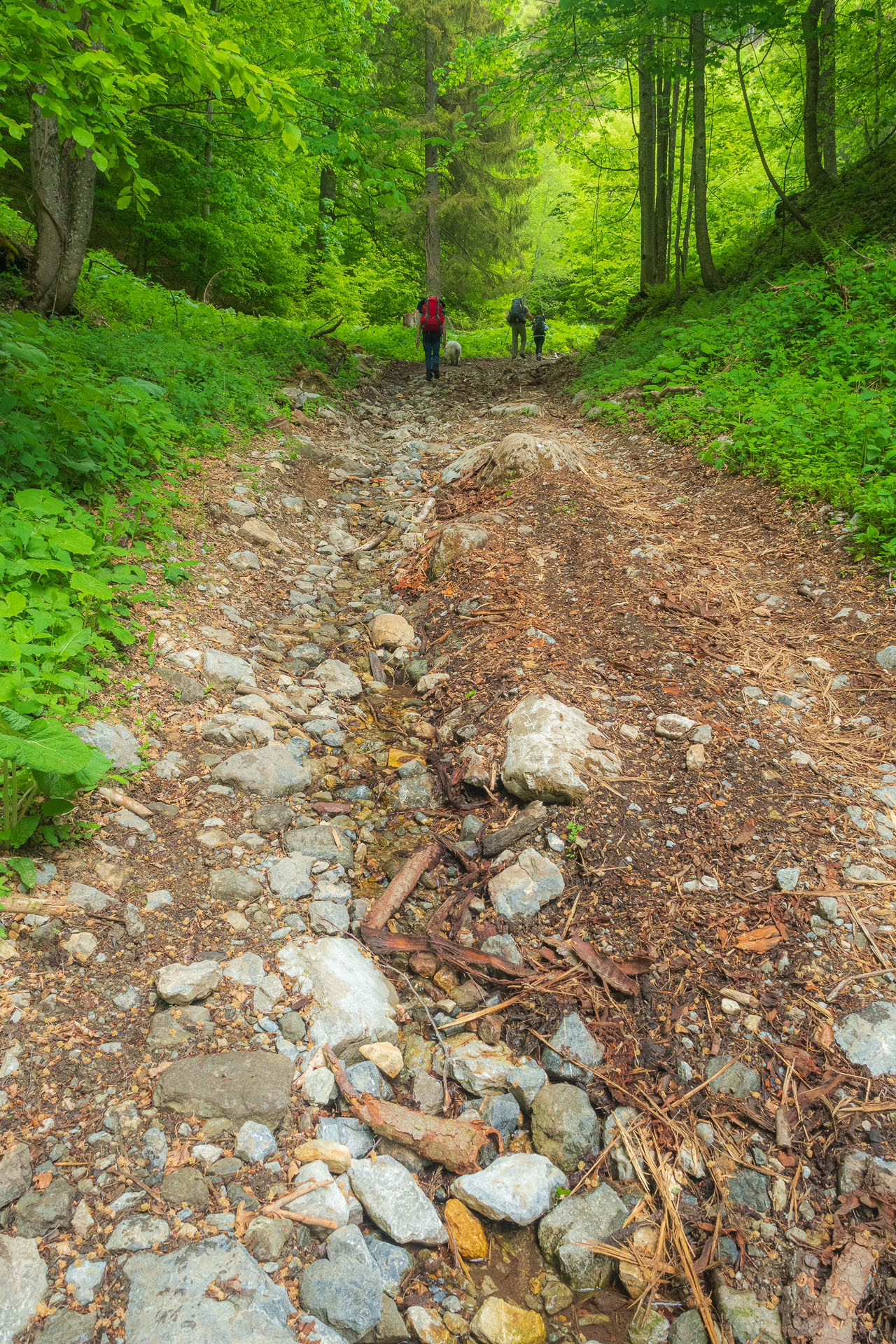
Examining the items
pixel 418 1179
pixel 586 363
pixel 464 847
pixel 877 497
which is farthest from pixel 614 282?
pixel 418 1179

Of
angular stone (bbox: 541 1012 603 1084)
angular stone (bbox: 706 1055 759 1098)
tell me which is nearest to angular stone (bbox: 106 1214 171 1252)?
angular stone (bbox: 541 1012 603 1084)

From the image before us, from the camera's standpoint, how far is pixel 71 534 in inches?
132

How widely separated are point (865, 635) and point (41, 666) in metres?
4.05

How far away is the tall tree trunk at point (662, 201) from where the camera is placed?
36.8 feet

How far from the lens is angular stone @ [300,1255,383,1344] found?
1590 millimetres

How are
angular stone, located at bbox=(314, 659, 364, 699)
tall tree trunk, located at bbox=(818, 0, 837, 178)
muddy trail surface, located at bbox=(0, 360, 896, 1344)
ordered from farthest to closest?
tall tree trunk, located at bbox=(818, 0, 837, 178)
angular stone, located at bbox=(314, 659, 364, 699)
muddy trail surface, located at bbox=(0, 360, 896, 1344)

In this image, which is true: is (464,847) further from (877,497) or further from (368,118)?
(368,118)

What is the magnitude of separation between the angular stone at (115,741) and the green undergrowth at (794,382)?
13.9 feet

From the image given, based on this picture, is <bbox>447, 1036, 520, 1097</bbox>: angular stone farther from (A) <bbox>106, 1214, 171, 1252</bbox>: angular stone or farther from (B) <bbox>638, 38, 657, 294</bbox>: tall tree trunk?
(B) <bbox>638, 38, 657, 294</bbox>: tall tree trunk

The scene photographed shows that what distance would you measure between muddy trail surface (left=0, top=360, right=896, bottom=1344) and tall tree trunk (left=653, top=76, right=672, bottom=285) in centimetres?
967

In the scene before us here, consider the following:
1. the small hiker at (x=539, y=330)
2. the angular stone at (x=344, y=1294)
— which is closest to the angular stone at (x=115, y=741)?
the angular stone at (x=344, y=1294)

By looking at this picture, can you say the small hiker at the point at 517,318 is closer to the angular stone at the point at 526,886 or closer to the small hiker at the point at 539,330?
the small hiker at the point at 539,330

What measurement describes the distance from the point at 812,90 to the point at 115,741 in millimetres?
10639

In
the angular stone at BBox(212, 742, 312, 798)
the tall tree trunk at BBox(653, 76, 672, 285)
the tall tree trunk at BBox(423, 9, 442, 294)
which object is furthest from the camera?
the tall tree trunk at BBox(423, 9, 442, 294)
